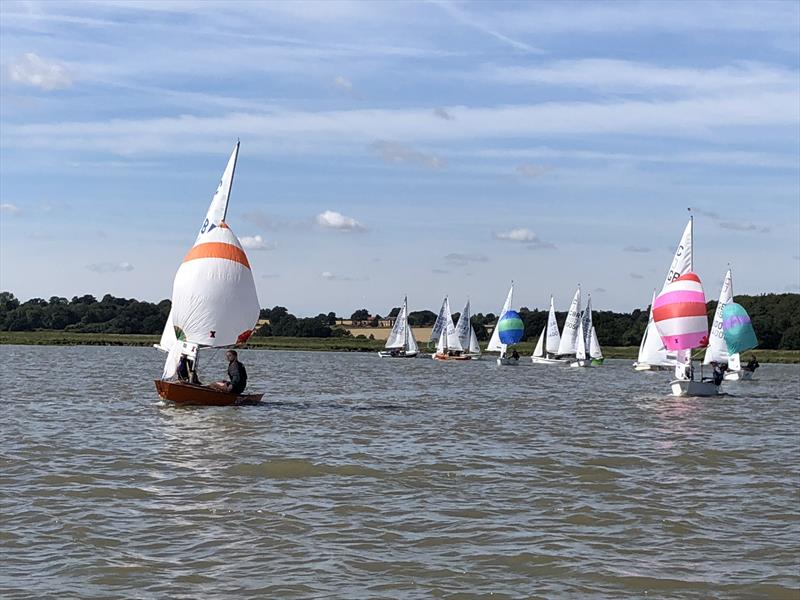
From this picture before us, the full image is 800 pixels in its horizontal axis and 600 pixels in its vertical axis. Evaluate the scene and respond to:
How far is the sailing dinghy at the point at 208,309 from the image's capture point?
2995 centimetres

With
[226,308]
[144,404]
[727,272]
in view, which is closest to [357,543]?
[226,308]

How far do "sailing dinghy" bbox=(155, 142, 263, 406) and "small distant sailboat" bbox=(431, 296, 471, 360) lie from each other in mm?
71446

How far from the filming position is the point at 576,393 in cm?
4791

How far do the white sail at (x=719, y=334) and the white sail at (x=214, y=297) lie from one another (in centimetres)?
3858

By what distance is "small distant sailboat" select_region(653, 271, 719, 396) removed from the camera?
42125 millimetres

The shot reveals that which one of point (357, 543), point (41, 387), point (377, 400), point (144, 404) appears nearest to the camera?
point (357, 543)

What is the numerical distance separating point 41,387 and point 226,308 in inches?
655

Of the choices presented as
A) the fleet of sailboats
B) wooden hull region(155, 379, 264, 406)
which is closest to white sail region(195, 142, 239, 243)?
the fleet of sailboats

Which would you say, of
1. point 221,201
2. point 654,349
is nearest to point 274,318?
point 654,349

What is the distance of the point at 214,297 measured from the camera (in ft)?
98.1

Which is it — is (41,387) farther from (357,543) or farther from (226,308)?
(357,543)

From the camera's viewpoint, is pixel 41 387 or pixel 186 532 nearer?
pixel 186 532

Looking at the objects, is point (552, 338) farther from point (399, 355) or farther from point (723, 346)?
point (723, 346)

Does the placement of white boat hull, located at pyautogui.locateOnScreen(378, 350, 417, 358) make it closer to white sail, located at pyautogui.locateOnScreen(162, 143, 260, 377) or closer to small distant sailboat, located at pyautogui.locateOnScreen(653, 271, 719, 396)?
small distant sailboat, located at pyautogui.locateOnScreen(653, 271, 719, 396)
